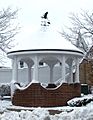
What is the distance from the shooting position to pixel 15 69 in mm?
25562

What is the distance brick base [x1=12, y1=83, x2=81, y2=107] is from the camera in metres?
23.4

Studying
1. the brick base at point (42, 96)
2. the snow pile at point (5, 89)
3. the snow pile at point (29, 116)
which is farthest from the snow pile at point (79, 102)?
the snow pile at point (5, 89)

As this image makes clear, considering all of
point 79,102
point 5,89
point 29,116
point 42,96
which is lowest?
point 5,89

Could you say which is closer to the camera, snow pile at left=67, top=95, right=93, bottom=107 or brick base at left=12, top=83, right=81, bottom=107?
snow pile at left=67, top=95, right=93, bottom=107

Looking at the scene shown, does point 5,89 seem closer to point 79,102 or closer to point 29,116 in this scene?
point 79,102

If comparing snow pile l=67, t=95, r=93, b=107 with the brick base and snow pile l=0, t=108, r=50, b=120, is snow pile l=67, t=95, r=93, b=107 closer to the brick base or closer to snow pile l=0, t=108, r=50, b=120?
the brick base

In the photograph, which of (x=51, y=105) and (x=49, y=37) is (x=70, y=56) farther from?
(x=51, y=105)

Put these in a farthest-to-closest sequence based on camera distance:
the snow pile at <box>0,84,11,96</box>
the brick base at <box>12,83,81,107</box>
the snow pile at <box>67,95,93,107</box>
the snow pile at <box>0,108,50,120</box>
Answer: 1. the snow pile at <box>0,84,11,96</box>
2. the brick base at <box>12,83,81,107</box>
3. the snow pile at <box>67,95,93,107</box>
4. the snow pile at <box>0,108,50,120</box>

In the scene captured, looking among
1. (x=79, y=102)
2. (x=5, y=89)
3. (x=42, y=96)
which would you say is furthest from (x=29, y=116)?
(x=5, y=89)

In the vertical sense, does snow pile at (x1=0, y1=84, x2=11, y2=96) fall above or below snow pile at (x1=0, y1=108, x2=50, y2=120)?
below

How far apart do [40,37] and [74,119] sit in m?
14.6

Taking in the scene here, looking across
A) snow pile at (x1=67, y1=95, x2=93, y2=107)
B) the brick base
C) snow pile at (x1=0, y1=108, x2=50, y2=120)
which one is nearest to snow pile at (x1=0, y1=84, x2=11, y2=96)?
the brick base

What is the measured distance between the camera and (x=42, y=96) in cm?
2344

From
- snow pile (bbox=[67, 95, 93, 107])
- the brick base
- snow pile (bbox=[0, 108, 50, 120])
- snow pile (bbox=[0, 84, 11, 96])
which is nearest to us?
snow pile (bbox=[0, 108, 50, 120])
